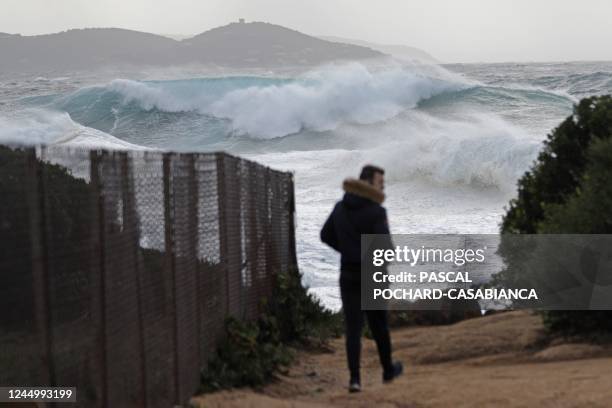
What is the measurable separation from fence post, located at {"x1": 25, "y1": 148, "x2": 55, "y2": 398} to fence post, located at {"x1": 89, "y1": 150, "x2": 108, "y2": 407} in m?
0.56

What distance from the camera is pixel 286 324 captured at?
13016 mm

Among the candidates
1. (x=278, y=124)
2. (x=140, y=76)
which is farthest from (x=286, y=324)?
(x=140, y=76)

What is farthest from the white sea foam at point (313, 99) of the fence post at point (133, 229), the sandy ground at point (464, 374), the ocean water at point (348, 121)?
the fence post at point (133, 229)

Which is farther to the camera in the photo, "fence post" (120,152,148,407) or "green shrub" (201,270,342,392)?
"green shrub" (201,270,342,392)

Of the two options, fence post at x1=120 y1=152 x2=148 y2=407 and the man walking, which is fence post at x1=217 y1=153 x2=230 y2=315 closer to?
the man walking

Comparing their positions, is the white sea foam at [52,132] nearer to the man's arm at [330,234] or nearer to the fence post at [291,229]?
the fence post at [291,229]

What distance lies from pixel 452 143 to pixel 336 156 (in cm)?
551

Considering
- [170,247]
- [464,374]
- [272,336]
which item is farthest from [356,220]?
[272,336]

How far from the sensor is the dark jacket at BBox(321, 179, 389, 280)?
891 cm

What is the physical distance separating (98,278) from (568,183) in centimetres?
754

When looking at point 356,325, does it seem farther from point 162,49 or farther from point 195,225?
point 162,49

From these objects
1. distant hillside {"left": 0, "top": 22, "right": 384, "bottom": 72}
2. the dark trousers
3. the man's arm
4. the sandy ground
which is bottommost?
the sandy ground

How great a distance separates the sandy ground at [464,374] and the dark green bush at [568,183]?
33 centimetres

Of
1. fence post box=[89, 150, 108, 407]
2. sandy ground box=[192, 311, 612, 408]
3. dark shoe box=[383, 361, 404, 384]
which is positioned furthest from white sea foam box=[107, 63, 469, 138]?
fence post box=[89, 150, 108, 407]
